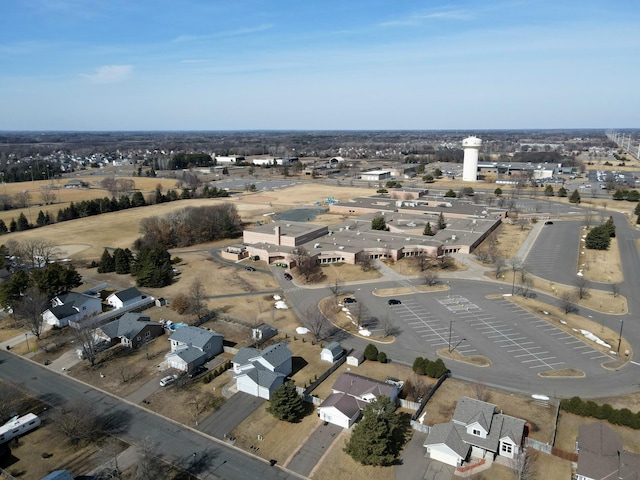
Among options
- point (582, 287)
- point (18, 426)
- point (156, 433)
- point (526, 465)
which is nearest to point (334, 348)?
point (156, 433)

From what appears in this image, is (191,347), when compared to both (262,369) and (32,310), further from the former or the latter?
(32,310)

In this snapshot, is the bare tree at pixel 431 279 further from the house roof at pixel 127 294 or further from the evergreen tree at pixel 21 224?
the evergreen tree at pixel 21 224

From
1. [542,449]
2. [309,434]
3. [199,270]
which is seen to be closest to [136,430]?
[309,434]

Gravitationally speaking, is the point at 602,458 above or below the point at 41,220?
below

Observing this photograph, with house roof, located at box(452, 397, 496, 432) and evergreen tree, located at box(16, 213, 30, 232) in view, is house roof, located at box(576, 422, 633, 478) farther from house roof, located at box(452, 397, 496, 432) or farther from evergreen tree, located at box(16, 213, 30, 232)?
evergreen tree, located at box(16, 213, 30, 232)

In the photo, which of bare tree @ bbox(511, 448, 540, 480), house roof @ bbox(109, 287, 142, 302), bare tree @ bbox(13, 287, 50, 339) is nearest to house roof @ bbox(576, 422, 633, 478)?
bare tree @ bbox(511, 448, 540, 480)

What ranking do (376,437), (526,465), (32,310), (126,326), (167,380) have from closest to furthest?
(526,465)
(376,437)
(167,380)
(32,310)
(126,326)
